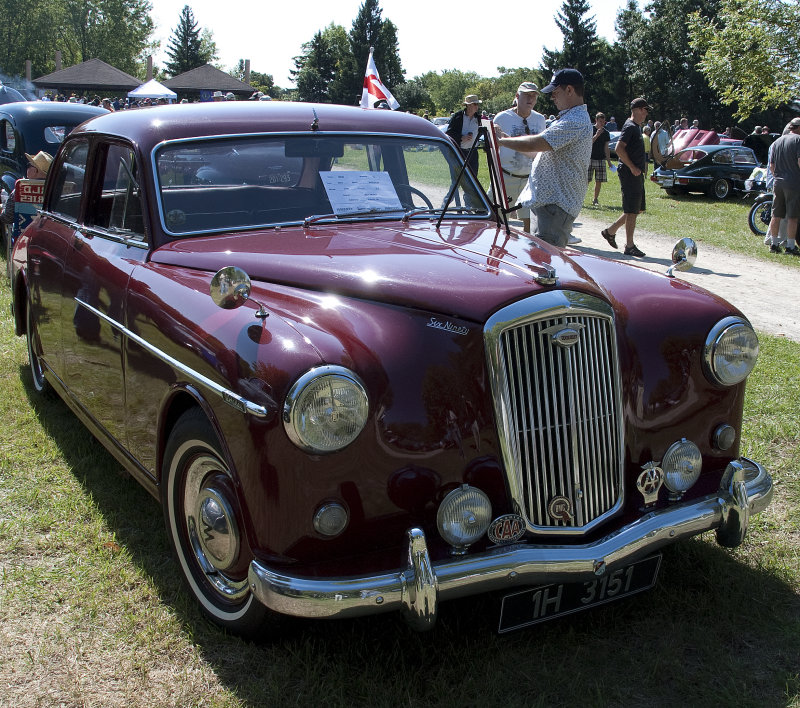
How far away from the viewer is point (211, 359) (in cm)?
251

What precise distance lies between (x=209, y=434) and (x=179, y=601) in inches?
32.7

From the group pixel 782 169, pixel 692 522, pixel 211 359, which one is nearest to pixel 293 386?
pixel 211 359

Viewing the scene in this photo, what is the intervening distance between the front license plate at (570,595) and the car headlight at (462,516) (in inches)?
11.5

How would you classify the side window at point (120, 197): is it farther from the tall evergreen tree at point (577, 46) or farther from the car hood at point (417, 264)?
the tall evergreen tree at point (577, 46)

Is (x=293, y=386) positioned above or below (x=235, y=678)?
above

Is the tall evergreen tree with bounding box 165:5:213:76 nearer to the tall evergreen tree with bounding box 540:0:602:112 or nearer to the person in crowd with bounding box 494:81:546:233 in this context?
the tall evergreen tree with bounding box 540:0:602:112

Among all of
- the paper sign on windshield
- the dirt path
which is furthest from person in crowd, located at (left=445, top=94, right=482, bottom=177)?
the paper sign on windshield

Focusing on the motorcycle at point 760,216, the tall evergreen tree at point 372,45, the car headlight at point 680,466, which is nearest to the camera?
the car headlight at point 680,466

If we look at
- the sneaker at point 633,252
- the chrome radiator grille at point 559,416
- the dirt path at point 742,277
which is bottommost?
the dirt path at point 742,277

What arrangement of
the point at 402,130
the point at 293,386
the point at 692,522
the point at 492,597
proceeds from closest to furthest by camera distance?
1. the point at 293,386
2. the point at 692,522
3. the point at 492,597
4. the point at 402,130

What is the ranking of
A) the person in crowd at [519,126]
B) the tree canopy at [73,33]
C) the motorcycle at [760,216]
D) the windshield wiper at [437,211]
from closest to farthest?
the windshield wiper at [437,211], the person in crowd at [519,126], the motorcycle at [760,216], the tree canopy at [73,33]

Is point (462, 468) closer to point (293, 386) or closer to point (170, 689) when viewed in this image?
point (293, 386)

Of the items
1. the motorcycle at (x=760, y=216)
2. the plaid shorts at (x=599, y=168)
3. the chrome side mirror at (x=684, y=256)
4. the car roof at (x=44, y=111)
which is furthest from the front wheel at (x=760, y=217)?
the chrome side mirror at (x=684, y=256)

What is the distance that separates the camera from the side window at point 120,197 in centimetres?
349
